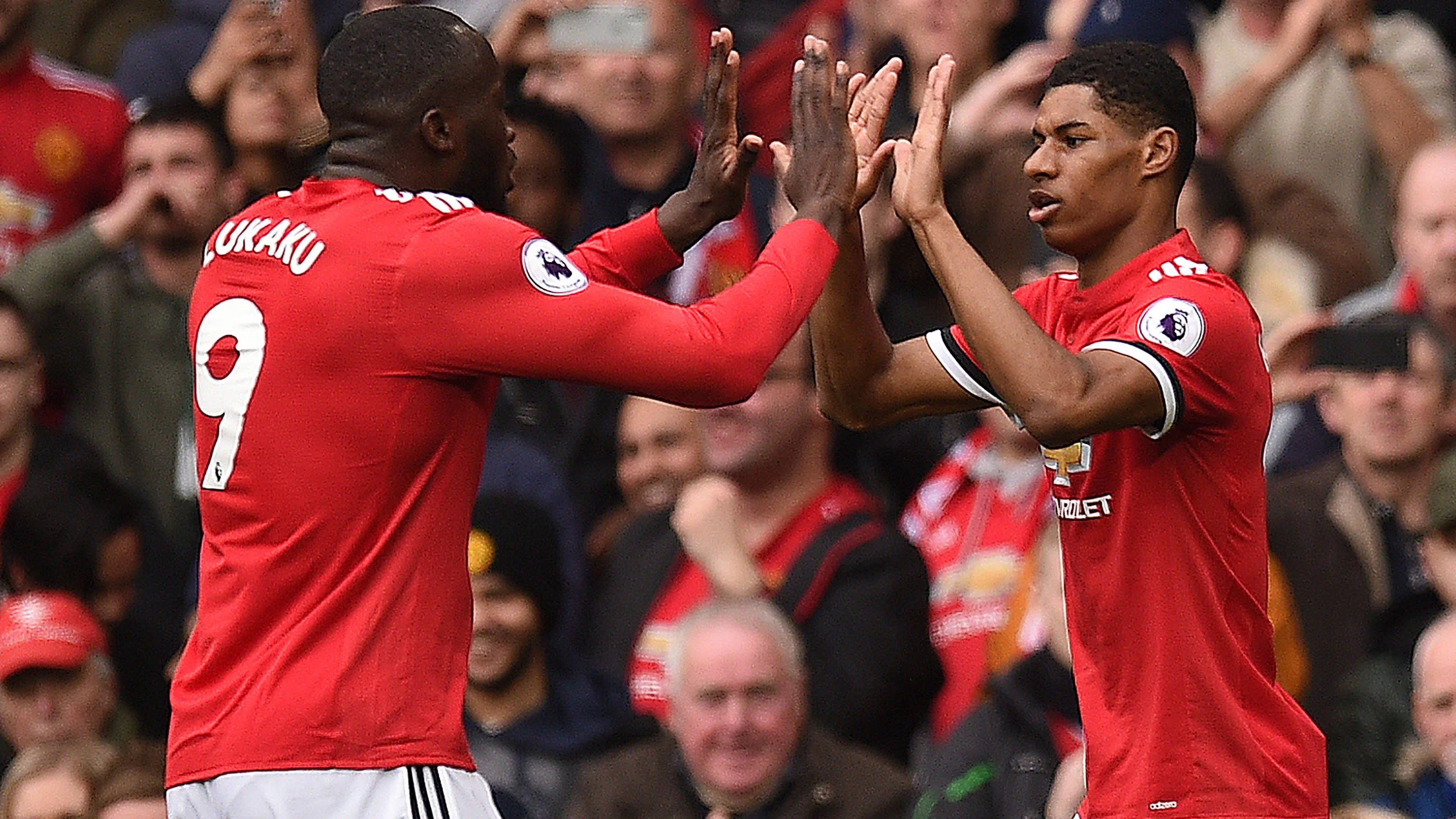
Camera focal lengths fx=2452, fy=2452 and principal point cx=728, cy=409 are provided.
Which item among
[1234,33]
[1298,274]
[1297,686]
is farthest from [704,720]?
[1234,33]

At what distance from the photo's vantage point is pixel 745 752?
19.1 feet

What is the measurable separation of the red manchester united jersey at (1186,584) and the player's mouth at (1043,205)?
0.17 metres

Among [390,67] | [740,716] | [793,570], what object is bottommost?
[740,716]

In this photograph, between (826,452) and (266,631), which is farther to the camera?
(826,452)

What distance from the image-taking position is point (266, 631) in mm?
3887

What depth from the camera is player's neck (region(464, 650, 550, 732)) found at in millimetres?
6332

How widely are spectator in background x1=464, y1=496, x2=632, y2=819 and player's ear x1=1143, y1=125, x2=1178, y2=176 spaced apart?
8.39ft

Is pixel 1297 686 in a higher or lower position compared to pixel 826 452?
lower

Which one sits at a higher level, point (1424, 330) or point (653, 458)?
point (1424, 330)

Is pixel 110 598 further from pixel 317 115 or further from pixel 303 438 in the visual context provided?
pixel 303 438

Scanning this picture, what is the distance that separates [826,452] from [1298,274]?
1671 millimetres

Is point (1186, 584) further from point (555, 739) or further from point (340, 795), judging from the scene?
point (555, 739)

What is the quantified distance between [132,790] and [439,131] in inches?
96.9

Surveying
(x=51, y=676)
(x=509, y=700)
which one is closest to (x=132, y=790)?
(x=51, y=676)
